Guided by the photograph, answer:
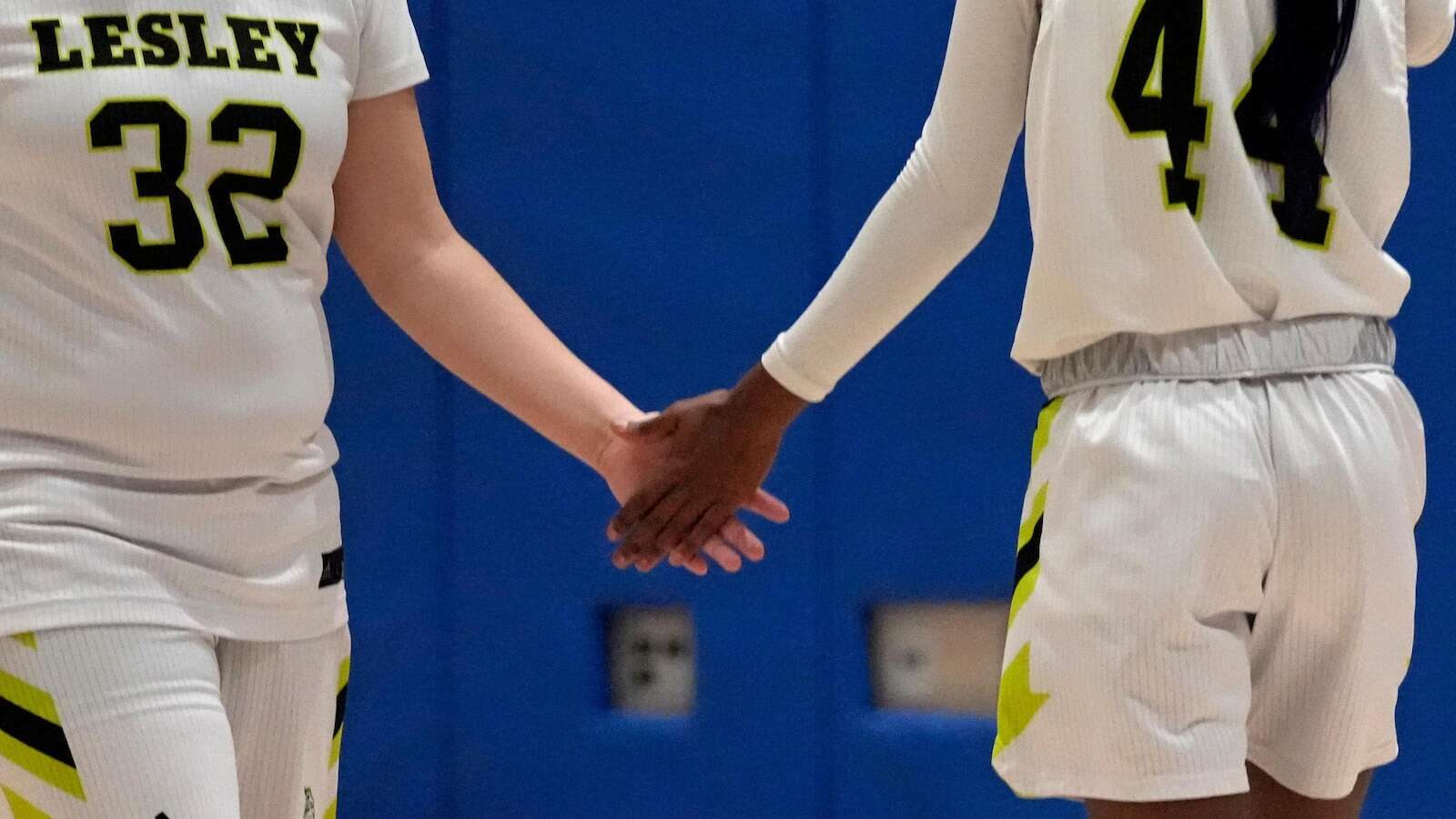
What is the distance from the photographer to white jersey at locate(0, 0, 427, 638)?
1.32 metres

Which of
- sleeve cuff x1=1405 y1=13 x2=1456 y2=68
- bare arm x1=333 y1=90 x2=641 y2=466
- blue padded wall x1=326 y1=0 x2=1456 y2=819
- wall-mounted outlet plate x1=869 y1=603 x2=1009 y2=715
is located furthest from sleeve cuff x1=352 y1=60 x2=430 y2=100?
wall-mounted outlet plate x1=869 y1=603 x2=1009 y2=715

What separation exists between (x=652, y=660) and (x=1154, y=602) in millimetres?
1722

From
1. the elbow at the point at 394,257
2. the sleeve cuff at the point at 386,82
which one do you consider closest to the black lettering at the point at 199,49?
the sleeve cuff at the point at 386,82

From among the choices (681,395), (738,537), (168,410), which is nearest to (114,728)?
(168,410)

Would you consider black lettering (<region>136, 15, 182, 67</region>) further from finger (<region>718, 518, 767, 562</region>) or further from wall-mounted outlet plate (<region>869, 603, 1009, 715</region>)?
wall-mounted outlet plate (<region>869, 603, 1009, 715</region>)

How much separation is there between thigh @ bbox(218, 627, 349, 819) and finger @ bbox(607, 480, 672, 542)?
0.55 m

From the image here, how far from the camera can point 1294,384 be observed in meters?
1.30

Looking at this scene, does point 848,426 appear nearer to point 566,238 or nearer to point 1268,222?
point 566,238

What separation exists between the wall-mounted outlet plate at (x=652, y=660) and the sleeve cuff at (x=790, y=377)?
1.20 meters

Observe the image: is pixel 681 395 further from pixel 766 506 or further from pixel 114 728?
pixel 114 728

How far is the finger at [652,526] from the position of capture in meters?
1.99

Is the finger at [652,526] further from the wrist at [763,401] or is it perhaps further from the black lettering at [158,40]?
the black lettering at [158,40]

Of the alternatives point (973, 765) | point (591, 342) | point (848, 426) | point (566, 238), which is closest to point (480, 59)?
point (566, 238)

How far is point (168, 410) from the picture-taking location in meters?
1.36
